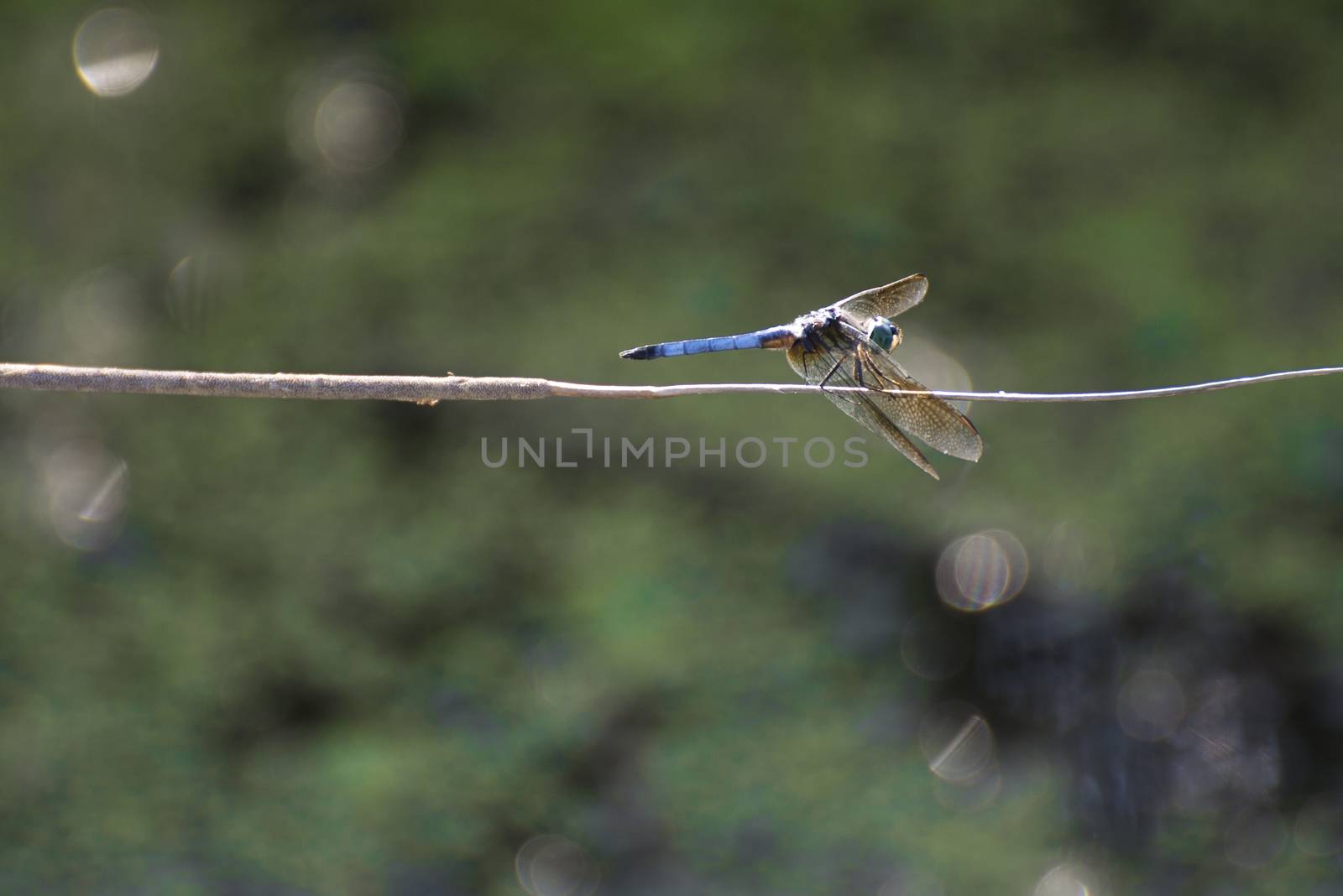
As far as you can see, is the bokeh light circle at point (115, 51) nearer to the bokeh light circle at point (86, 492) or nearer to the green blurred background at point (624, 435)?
the green blurred background at point (624, 435)

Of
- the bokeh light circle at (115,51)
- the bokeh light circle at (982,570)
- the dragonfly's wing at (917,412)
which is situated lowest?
the bokeh light circle at (982,570)

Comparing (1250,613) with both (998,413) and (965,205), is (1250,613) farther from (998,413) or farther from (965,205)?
(965,205)

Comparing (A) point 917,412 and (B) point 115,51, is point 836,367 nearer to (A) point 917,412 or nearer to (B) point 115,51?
(A) point 917,412

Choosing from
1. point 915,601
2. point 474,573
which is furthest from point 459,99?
point 915,601

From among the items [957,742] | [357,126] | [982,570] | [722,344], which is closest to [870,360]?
[722,344]

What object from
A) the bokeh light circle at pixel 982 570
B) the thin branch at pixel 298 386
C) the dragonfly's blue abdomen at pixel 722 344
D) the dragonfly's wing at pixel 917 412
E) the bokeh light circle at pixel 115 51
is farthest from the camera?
the bokeh light circle at pixel 982 570

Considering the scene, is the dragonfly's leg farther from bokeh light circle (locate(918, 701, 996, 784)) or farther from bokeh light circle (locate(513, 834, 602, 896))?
bokeh light circle (locate(513, 834, 602, 896))

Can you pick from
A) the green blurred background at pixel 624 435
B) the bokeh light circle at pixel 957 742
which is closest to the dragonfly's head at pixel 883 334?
the green blurred background at pixel 624 435
